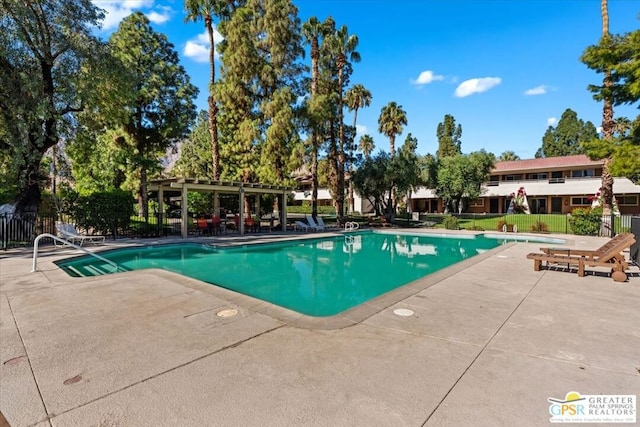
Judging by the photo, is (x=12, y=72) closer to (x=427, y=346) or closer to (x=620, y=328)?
(x=427, y=346)

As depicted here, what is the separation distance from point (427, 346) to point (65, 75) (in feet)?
58.6

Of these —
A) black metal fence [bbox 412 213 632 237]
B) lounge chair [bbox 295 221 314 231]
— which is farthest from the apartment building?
lounge chair [bbox 295 221 314 231]

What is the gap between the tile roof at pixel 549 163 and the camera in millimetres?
31056

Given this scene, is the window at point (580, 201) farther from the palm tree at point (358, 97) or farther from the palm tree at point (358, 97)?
the palm tree at point (358, 97)

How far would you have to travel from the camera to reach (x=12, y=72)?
13234 millimetres

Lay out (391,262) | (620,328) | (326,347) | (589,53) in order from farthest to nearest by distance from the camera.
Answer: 1. (589,53)
2. (391,262)
3. (620,328)
4. (326,347)

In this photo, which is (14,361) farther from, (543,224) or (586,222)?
(543,224)

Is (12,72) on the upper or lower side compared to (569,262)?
upper

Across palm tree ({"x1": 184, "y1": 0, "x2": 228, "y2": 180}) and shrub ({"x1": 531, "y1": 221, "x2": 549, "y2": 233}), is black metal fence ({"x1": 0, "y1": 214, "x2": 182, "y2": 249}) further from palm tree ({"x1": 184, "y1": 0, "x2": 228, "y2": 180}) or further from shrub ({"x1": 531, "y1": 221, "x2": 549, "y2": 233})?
shrub ({"x1": 531, "y1": 221, "x2": 549, "y2": 233})

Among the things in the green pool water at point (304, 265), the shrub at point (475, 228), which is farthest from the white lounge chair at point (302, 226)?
the shrub at point (475, 228)

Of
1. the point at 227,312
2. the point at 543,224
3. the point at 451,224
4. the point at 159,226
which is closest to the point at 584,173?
the point at 543,224

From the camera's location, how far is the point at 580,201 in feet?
107

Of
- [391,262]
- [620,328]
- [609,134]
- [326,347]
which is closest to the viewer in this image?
[326,347]

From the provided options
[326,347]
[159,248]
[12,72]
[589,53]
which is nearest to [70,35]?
[12,72]
